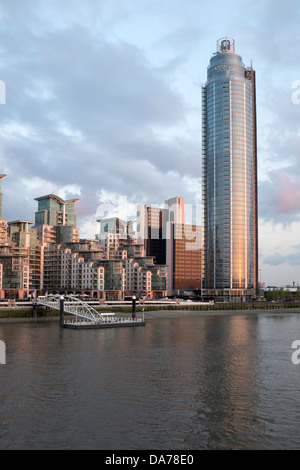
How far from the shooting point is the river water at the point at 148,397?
3275cm

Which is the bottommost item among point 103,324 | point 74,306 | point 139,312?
point 139,312

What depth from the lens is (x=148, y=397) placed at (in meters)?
43.7

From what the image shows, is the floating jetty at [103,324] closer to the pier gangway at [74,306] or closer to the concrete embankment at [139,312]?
the pier gangway at [74,306]

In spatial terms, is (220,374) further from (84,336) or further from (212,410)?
(84,336)

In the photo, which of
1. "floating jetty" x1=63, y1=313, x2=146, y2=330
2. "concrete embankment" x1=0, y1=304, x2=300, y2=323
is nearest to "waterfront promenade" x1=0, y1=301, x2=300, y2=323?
"concrete embankment" x1=0, y1=304, x2=300, y2=323

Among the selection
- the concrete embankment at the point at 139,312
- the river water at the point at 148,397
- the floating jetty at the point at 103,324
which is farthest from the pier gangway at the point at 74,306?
the river water at the point at 148,397

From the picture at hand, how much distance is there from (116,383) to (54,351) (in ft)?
81.0

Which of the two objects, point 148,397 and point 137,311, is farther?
point 137,311

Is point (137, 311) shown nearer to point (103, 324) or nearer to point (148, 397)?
point (103, 324)

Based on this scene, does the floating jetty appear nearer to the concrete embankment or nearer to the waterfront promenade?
the waterfront promenade

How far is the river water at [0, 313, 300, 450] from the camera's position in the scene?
32750 millimetres

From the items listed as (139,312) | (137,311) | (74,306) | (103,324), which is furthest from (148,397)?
(137,311)

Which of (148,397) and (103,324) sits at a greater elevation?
(148,397)

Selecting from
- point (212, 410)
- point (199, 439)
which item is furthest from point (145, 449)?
point (212, 410)
